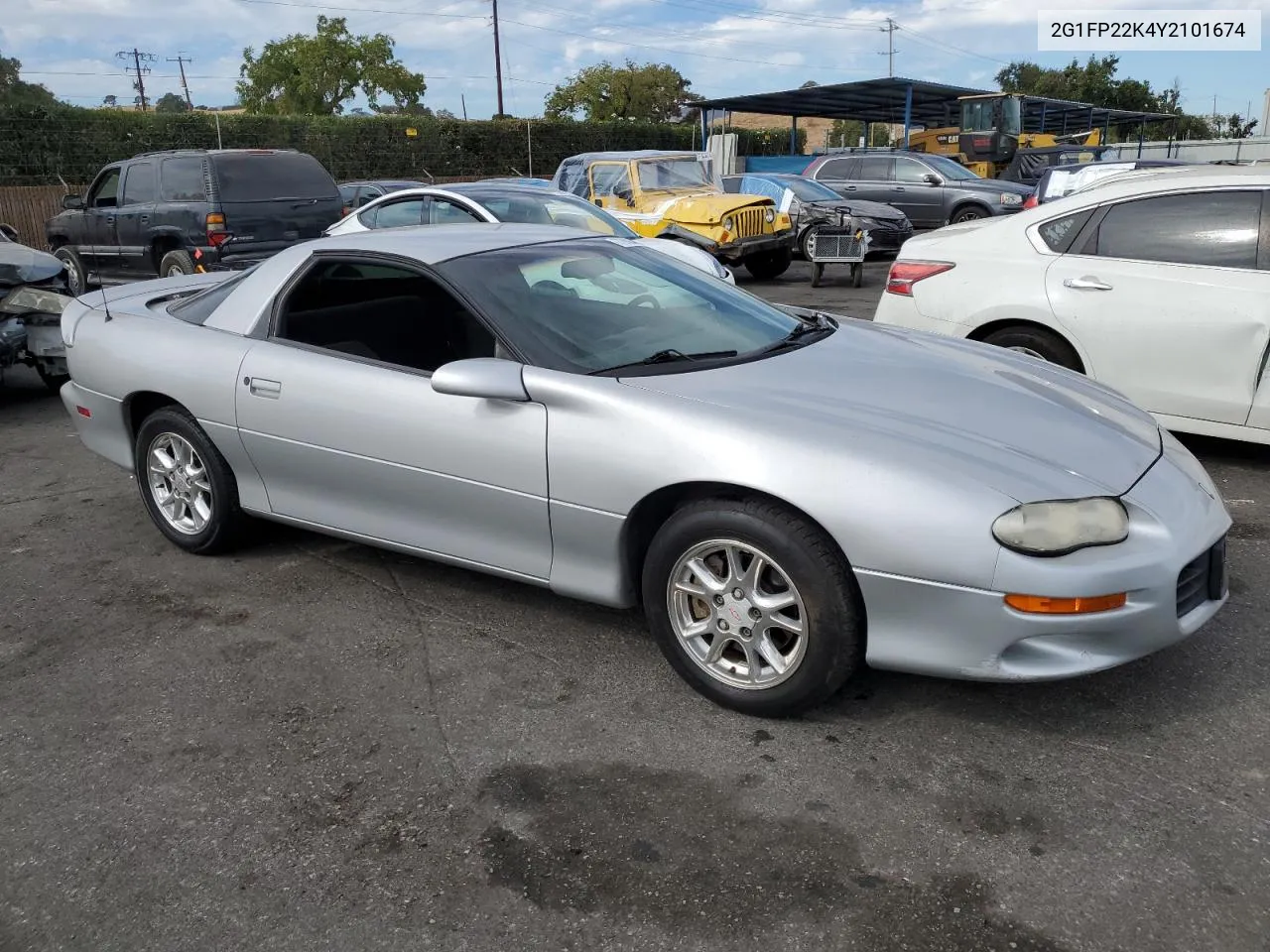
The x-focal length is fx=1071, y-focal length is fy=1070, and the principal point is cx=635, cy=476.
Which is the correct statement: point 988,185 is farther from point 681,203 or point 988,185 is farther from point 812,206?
point 681,203

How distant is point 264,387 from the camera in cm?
406

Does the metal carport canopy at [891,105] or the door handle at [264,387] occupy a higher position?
the metal carport canopy at [891,105]

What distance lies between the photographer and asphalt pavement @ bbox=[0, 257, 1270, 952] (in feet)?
7.76

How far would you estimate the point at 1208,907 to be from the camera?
2320 millimetres

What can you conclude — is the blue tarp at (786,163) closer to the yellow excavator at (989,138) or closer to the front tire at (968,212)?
the yellow excavator at (989,138)

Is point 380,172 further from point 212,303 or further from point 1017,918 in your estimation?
point 1017,918

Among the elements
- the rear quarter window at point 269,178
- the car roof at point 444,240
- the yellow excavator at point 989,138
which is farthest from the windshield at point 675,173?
the yellow excavator at point 989,138

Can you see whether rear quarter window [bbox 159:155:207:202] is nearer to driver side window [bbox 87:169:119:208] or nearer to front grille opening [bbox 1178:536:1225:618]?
driver side window [bbox 87:169:119:208]

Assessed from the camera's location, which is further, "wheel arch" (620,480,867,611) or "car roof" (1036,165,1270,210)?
"car roof" (1036,165,1270,210)

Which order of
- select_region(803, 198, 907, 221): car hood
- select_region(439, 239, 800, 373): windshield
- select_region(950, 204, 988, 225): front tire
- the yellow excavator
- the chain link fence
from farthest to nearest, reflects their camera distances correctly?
the yellow excavator → the chain link fence → select_region(950, 204, 988, 225): front tire → select_region(803, 198, 907, 221): car hood → select_region(439, 239, 800, 373): windshield

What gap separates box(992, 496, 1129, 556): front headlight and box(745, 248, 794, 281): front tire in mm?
12139

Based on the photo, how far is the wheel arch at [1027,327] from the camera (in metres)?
5.55

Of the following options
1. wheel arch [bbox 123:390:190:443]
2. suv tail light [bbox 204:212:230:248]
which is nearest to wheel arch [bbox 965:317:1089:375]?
wheel arch [bbox 123:390:190:443]

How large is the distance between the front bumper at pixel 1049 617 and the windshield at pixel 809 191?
567 inches
